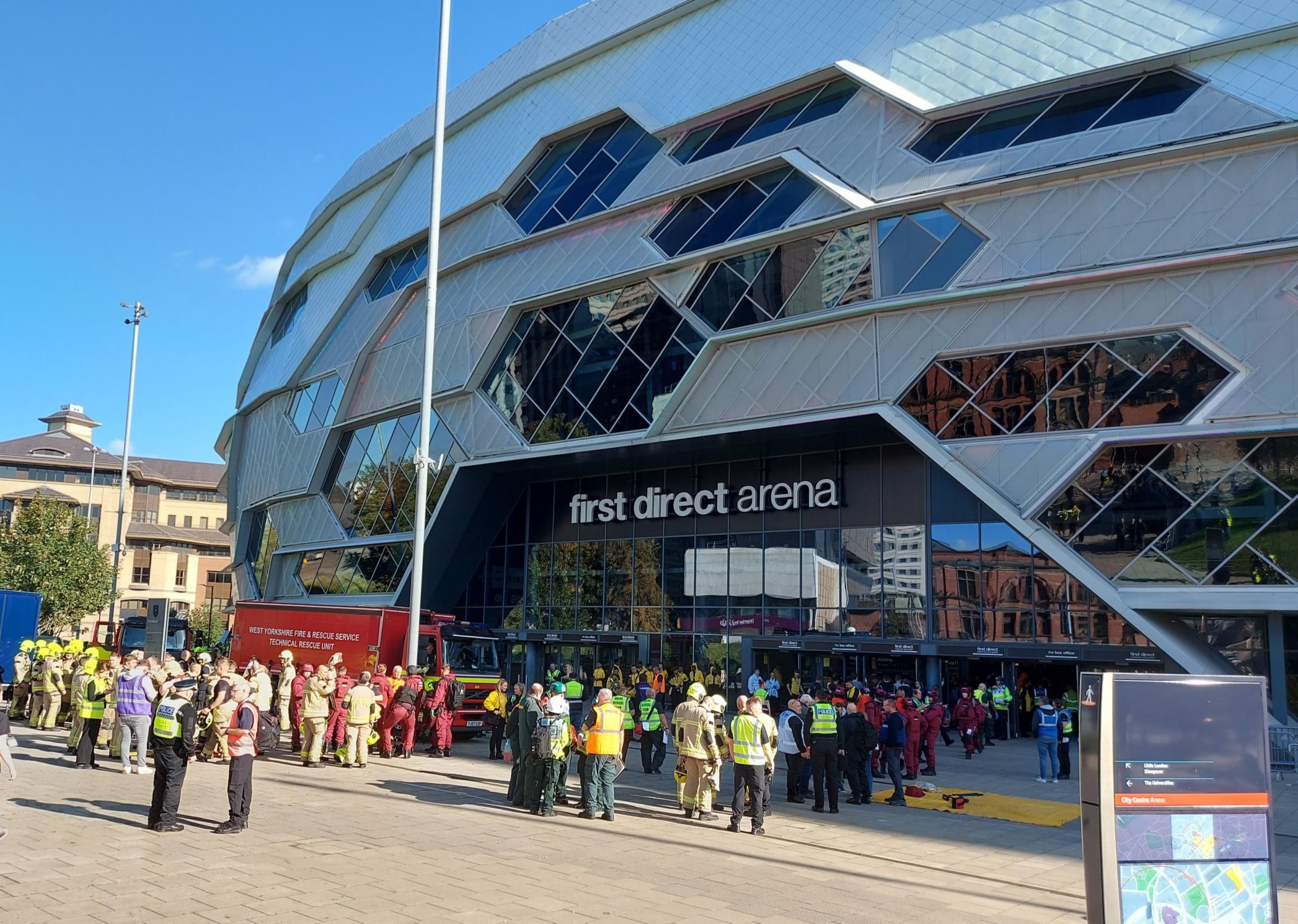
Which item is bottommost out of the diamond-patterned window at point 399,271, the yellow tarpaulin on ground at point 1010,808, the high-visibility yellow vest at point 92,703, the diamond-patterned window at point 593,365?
the yellow tarpaulin on ground at point 1010,808

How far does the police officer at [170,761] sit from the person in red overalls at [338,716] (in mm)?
6052

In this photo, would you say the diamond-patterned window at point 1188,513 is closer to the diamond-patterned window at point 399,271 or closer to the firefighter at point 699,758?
the firefighter at point 699,758

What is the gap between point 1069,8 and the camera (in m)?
24.1

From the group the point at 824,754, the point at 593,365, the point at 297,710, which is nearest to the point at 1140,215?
the point at 824,754

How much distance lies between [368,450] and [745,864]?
31.2 metres

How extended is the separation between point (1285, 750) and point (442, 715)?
50.6 ft

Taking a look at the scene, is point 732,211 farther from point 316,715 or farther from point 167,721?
point 167,721

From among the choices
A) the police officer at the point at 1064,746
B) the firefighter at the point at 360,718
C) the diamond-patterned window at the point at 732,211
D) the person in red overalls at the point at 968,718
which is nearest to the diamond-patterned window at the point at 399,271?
the diamond-patterned window at the point at 732,211

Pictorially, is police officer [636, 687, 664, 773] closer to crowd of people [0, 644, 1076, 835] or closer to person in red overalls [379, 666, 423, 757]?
crowd of people [0, 644, 1076, 835]

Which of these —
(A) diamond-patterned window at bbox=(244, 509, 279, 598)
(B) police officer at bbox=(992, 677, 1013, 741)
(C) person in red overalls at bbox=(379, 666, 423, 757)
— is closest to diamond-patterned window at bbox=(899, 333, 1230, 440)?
(B) police officer at bbox=(992, 677, 1013, 741)

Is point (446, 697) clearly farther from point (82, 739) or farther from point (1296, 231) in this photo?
point (1296, 231)

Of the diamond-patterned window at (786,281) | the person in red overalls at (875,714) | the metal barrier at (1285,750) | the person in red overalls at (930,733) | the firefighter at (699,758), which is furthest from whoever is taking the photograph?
the diamond-patterned window at (786,281)

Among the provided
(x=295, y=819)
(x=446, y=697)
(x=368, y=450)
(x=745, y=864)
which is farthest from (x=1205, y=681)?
(x=368, y=450)

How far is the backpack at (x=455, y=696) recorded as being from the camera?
19.5 meters
